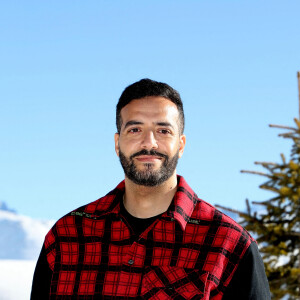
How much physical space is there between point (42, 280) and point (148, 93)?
1.70 m

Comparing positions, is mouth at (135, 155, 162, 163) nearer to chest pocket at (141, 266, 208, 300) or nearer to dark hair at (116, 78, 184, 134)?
dark hair at (116, 78, 184, 134)

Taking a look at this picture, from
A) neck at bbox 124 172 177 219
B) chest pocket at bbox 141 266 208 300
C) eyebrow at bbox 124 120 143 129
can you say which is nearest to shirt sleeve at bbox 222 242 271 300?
chest pocket at bbox 141 266 208 300

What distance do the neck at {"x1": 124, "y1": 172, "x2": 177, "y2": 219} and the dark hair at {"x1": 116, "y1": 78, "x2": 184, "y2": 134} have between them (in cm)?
43

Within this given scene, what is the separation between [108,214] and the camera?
462 centimetres

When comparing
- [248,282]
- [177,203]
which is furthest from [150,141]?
[248,282]

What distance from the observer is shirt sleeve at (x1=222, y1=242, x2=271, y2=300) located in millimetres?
4176

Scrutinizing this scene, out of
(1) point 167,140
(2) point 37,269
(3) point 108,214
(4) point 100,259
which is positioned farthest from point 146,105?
(2) point 37,269

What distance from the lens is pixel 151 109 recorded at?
4.34 m

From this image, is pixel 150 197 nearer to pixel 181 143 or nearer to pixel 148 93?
pixel 181 143

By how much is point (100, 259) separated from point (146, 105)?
122 cm

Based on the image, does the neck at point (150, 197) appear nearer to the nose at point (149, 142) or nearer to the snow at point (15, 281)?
the nose at point (149, 142)

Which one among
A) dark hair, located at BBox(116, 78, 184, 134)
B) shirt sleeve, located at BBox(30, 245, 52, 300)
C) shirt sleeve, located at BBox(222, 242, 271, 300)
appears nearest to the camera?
shirt sleeve, located at BBox(222, 242, 271, 300)

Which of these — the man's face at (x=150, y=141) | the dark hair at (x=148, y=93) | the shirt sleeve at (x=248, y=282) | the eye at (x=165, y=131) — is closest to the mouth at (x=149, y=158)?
the man's face at (x=150, y=141)

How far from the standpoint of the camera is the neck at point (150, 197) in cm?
435
